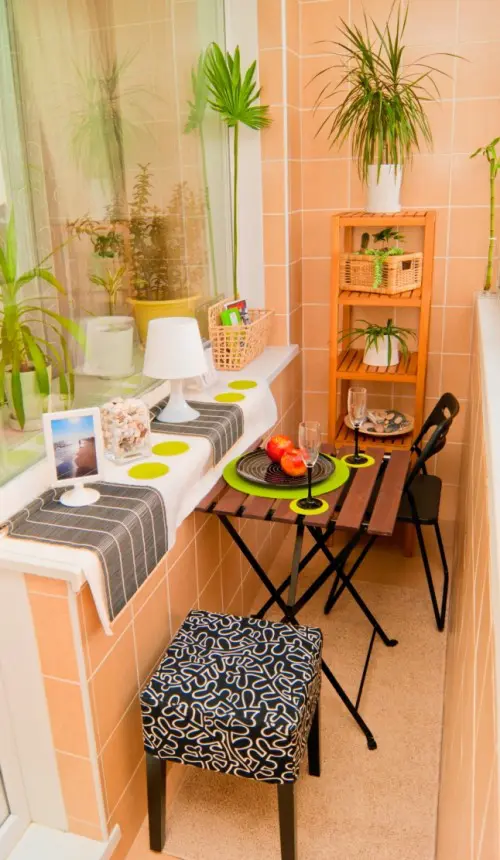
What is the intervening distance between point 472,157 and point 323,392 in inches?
49.0

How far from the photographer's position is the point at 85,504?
1.80 m

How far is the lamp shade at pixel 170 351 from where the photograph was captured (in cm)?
222

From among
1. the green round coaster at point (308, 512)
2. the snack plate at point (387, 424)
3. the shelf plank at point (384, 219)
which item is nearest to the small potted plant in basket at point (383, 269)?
the shelf plank at point (384, 219)

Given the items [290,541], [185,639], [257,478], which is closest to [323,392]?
[290,541]

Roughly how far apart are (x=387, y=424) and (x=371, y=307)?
574mm

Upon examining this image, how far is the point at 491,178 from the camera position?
3.00 m

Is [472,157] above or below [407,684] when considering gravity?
above

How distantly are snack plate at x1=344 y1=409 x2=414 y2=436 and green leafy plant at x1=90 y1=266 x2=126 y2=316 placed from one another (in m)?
1.29

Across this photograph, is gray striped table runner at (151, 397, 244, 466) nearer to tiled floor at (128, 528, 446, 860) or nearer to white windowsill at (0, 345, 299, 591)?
white windowsill at (0, 345, 299, 591)

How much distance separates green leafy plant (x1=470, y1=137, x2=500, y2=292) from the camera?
2.95 m

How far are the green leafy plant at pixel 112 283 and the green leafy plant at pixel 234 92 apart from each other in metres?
0.99

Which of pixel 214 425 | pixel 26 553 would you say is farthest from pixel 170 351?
pixel 26 553

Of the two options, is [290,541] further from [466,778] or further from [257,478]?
[466,778]

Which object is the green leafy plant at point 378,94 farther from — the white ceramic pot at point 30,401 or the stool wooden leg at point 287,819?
the stool wooden leg at point 287,819
